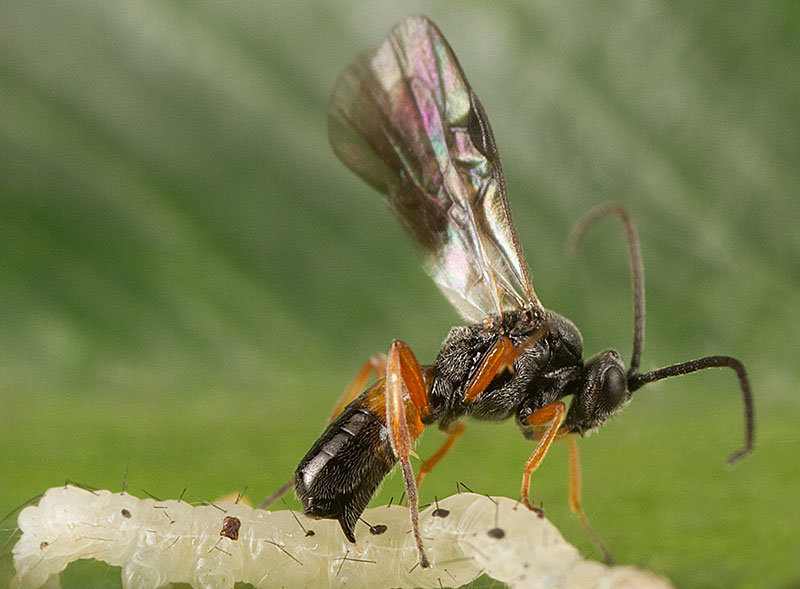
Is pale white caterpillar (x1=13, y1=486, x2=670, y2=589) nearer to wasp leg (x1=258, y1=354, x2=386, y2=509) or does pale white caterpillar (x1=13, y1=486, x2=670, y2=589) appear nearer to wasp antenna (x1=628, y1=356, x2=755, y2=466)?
wasp leg (x1=258, y1=354, x2=386, y2=509)

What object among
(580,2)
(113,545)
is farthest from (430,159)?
(580,2)

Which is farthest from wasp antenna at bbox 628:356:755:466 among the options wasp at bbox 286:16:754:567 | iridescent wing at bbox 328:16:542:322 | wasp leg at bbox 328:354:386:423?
wasp leg at bbox 328:354:386:423

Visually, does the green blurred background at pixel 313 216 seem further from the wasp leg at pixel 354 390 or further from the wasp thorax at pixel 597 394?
the wasp thorax at pixel 597 394

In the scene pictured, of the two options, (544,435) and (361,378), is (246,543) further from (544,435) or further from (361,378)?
(544,435)

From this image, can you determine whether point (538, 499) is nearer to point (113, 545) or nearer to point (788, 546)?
point (788, 546)

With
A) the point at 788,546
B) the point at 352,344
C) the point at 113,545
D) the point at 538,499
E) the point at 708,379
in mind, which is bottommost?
the point at 788,546
